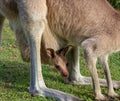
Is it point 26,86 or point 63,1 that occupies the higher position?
point 63,1

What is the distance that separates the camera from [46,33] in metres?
4.56

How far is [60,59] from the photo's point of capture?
Result: 15.7 ft

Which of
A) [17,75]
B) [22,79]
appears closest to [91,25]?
[22,79]

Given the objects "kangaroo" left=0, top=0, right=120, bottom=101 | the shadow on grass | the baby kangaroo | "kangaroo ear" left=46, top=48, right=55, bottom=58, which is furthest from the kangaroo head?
the baby kangaroo

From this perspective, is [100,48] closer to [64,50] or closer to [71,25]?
[71,25]

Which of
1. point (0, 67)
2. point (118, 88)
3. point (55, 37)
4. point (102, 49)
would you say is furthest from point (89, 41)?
point (0, 67)

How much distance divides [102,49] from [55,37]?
2.30ft

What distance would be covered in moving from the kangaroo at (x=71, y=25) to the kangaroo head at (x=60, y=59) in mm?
223

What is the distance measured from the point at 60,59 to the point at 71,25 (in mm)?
499

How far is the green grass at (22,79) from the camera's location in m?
4.43

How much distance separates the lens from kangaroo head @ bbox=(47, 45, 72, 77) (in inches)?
187

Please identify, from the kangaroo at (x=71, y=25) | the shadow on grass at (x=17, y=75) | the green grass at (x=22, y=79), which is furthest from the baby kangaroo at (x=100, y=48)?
the shadow on grass at (x=17, y=75)

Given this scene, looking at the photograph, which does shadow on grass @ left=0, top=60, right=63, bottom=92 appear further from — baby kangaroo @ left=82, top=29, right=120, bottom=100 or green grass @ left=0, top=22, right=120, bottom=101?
baby kangaroo @ left=82, top=29, right=120, bottom=100

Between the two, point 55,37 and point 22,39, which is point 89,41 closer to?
point 55,37
